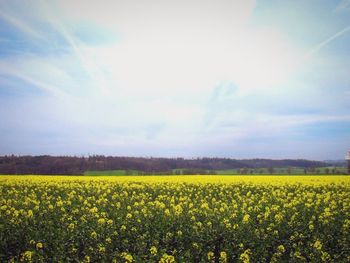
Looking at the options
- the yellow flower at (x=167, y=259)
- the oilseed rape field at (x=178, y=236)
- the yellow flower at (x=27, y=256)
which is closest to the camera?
the yellow flower at (x=167, y=259)

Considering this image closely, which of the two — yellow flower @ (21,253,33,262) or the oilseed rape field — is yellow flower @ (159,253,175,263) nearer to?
the oilseed rape field

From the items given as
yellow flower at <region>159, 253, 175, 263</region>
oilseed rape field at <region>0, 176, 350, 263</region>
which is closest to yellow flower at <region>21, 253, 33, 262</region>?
oilseed rape field at <region>0, 176, 350, 263</region>

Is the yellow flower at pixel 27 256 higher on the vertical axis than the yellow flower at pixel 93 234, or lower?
lower

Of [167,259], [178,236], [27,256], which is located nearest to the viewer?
Answer: [167,259]

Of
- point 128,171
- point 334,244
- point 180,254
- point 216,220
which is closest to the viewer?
point 180,254

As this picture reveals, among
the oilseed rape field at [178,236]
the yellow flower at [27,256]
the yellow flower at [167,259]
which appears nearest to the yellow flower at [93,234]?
the oilseed rape field at [178,236]

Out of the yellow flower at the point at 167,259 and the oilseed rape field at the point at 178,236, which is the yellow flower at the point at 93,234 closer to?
the oilseed rape field at the point at 178,236

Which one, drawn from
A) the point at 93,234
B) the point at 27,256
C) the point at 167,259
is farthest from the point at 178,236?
the point at 27,256

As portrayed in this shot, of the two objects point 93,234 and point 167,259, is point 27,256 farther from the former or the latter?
point 167,259

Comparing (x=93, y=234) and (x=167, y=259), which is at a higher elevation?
(x=93, y=234)

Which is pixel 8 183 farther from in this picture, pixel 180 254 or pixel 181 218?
pixel 180 254

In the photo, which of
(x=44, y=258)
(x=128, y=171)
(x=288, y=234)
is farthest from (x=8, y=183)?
A: (x=128, y=171)

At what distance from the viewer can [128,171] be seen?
51406mm

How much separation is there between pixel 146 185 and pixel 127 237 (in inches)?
508
